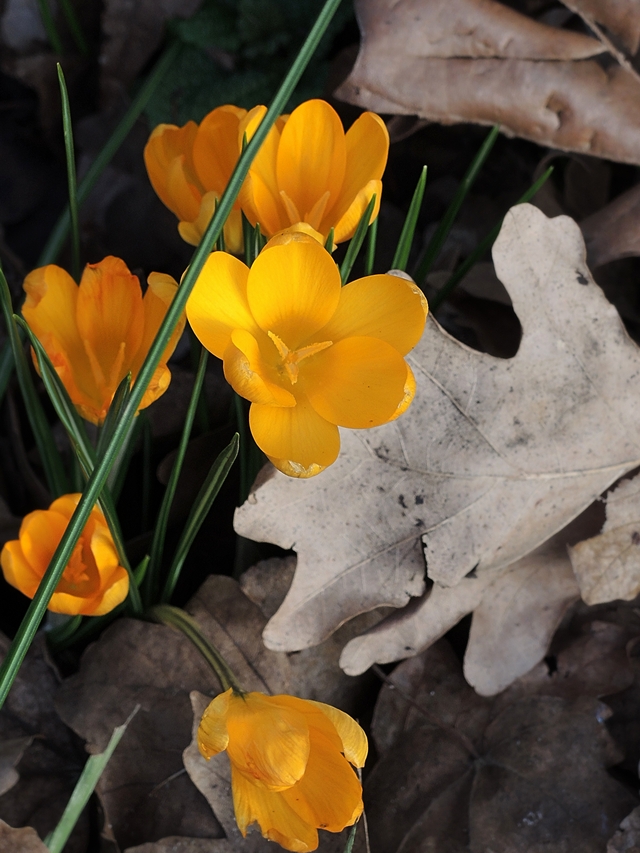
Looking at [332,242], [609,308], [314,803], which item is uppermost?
[332,242]

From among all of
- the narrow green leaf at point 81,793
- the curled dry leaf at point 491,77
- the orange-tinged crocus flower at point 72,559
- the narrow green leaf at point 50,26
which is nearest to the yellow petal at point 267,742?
the orange-tinged crocus flower at point 72,559

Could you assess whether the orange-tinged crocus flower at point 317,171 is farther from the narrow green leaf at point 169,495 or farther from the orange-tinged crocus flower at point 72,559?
the orange-tinged crocus flower at point 72,559

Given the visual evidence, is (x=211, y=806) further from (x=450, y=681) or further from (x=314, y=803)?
(x=450, y=681)

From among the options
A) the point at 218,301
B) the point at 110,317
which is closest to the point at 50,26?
the point at 110,317

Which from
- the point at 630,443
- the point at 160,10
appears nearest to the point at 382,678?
the point at 630,443

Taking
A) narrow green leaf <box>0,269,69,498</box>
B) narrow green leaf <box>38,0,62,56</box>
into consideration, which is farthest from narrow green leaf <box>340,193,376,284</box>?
narrow green leaf <box>38,0,62,56</box>
